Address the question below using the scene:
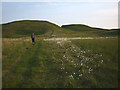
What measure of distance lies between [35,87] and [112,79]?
238 inches

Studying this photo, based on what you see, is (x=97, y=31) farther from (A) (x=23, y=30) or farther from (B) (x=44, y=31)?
(A) (x=23, y=30)

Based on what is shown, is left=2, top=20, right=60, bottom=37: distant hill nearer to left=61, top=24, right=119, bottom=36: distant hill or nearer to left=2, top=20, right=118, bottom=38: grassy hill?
left=2, top=20, right=118, bottom=38: grassy hill

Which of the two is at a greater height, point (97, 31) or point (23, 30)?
point (23, 30)

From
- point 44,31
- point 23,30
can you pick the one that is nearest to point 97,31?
point 44,31

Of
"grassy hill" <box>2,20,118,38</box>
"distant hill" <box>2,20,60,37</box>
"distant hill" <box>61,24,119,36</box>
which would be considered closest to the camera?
"distant hill" <box>61,24,119,36</box>

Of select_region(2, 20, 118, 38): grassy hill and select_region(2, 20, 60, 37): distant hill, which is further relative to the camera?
select_region(2, 20, 60, 37): distant hill

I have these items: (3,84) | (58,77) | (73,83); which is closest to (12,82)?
(3,84)

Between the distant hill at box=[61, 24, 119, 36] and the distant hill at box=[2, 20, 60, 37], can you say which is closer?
the distant hill at box=[61, 24, 119, 36]

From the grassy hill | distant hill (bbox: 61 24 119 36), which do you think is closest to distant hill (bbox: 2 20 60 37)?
Result: the grassy hill

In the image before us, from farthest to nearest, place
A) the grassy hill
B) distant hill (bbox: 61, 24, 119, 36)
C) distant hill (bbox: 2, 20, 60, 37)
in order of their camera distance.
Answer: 1. distant hill (bbox: 2, 20, 60, 37)
2. the grassy hill
3. distant hill (bbox: 61, 24, 119, 36)

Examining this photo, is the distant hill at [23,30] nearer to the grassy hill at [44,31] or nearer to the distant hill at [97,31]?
the grassy hill at [44,31]

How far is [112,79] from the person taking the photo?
35.9 ft

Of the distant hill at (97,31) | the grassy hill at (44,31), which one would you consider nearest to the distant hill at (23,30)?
the grassy hill at (44,31)

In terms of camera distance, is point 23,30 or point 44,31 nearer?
point 44,31
